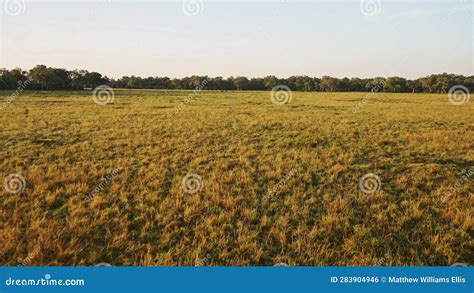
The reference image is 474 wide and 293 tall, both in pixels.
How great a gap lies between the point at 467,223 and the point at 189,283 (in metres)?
6.10

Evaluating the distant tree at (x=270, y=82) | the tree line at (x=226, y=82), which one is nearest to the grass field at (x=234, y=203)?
the tree line at (x=226, y=82)

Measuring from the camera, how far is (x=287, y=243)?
563 cm

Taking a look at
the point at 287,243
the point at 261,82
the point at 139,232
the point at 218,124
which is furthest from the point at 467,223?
the point at 261,82

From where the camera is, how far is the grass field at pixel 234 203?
5297 millimetres

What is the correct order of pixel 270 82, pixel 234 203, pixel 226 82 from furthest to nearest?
pixel 270 82 → pixel 226 82 → pixel 234 203

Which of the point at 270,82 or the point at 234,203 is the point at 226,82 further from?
the point at 234,203

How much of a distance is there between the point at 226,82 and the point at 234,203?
105 metres

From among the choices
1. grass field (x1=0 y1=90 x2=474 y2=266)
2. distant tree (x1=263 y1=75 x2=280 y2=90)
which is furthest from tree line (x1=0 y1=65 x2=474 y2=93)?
grass field (x1=0 y1=90 x2=474 y2=266)

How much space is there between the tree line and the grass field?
6403cm

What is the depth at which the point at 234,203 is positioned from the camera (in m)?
7.25

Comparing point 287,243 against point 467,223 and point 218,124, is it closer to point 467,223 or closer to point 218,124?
point 467,223

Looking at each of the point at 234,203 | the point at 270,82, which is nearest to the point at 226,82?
the point at 270,82

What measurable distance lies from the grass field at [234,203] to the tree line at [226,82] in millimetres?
64027

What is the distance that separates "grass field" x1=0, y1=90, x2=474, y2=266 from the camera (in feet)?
17.4
